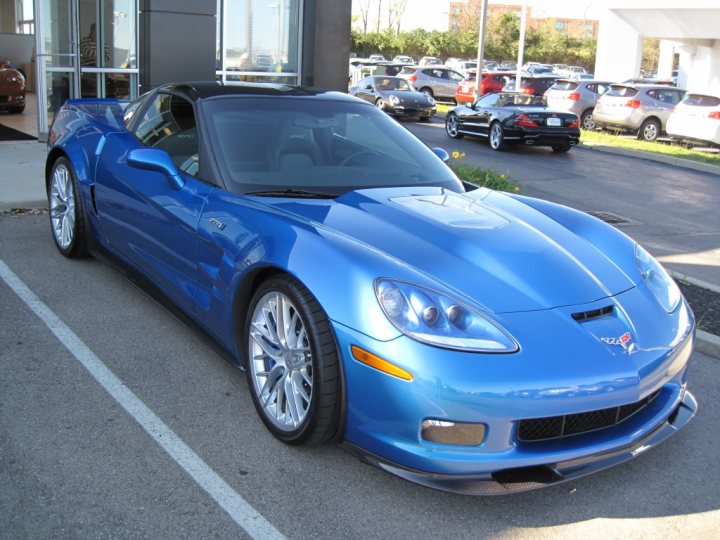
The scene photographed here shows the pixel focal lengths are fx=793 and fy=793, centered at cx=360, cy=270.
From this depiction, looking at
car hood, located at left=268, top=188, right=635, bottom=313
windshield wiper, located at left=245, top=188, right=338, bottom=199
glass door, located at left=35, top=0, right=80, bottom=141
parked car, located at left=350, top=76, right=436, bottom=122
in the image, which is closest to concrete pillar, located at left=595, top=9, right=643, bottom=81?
parked car, located at left=350, top=76, right=436, bottom=122

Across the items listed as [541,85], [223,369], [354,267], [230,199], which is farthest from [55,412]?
[541,85]

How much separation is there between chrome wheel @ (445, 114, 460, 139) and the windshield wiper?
15.2m

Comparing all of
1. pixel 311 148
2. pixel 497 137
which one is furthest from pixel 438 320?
pixel 497 137

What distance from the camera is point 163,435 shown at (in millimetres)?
3529

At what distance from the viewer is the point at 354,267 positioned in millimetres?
3203

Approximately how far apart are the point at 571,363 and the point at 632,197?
9598 mm

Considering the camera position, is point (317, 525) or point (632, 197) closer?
point (317, 525)

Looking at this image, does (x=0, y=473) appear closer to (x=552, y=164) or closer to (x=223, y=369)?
(x=223, y=369)

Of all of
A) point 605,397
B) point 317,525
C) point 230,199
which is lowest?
point 317,525

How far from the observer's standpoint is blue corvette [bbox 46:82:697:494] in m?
2.92

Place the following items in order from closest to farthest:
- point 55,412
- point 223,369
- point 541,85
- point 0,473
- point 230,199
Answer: point 0,473 → point 55,412 → point 230,199 → point 223,369 → point 541,85

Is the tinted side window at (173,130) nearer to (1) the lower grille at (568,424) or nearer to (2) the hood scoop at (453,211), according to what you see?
(2) the hood scoop at (453,211)

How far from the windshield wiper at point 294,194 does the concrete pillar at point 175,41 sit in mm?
7287

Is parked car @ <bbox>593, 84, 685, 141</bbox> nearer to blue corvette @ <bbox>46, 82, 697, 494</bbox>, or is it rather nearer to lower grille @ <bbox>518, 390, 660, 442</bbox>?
blue corvette @ <bbox>46, 82, 697, 494</bbox>
